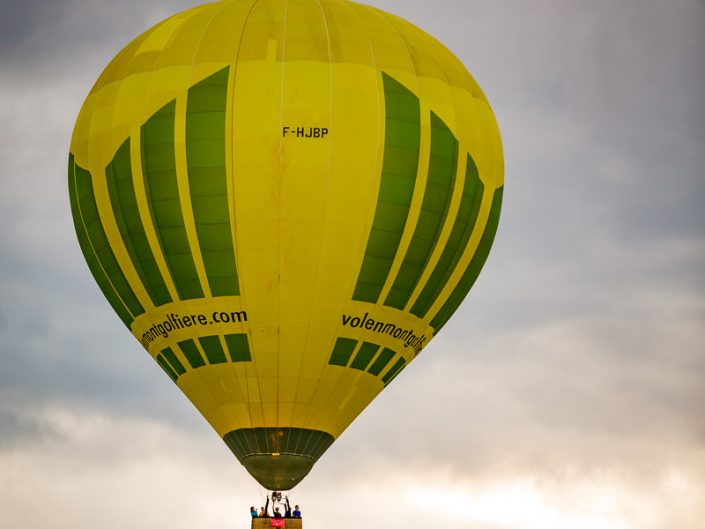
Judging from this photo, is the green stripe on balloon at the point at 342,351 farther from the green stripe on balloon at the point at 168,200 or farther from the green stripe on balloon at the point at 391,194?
the green stripe on balloon at the point at 168,200

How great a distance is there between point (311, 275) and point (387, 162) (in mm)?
2612

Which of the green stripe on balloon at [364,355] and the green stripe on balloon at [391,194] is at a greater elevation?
the green stripe on balloon at [391,194]

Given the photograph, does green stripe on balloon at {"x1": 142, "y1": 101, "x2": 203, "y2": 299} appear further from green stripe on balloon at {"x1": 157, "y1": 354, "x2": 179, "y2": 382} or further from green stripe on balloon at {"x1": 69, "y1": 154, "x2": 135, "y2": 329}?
green stripe on balloon at {"x1": 69, "y1": 154, "x2": 135, "y2": 329}

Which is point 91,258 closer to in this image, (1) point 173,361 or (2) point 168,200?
(1) point 173,361

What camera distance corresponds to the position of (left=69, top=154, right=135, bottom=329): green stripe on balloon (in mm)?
53281

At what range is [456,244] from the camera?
52.7 meters

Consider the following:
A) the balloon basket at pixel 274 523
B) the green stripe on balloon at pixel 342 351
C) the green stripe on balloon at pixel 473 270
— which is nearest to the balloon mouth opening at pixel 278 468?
the balloon basket at pixel 274 523

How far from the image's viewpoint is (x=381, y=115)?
51.5 meters

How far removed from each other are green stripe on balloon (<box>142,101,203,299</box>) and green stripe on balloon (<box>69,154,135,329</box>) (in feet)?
6.70

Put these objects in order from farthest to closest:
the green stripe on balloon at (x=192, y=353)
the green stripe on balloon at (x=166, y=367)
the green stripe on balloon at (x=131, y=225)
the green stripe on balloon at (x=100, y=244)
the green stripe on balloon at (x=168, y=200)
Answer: the green stripe on balloon at (x=166, y=367)
the green stripe on balloon at (x=100, y=244)
the green stripe on balloon at (x=192, y=353)
the green stripe on balloon at (x=131, y=225)
the green stripe on balloon at (x=168, y=200)

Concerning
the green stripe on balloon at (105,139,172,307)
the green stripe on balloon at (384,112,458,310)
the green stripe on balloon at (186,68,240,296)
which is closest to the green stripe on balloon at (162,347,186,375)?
the green stripe on balloon at (105,139,172,307)

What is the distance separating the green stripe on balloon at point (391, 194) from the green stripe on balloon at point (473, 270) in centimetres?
226

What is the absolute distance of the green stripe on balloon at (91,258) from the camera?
5328 cm

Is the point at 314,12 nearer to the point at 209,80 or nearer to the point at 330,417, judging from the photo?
the point at 209,80
